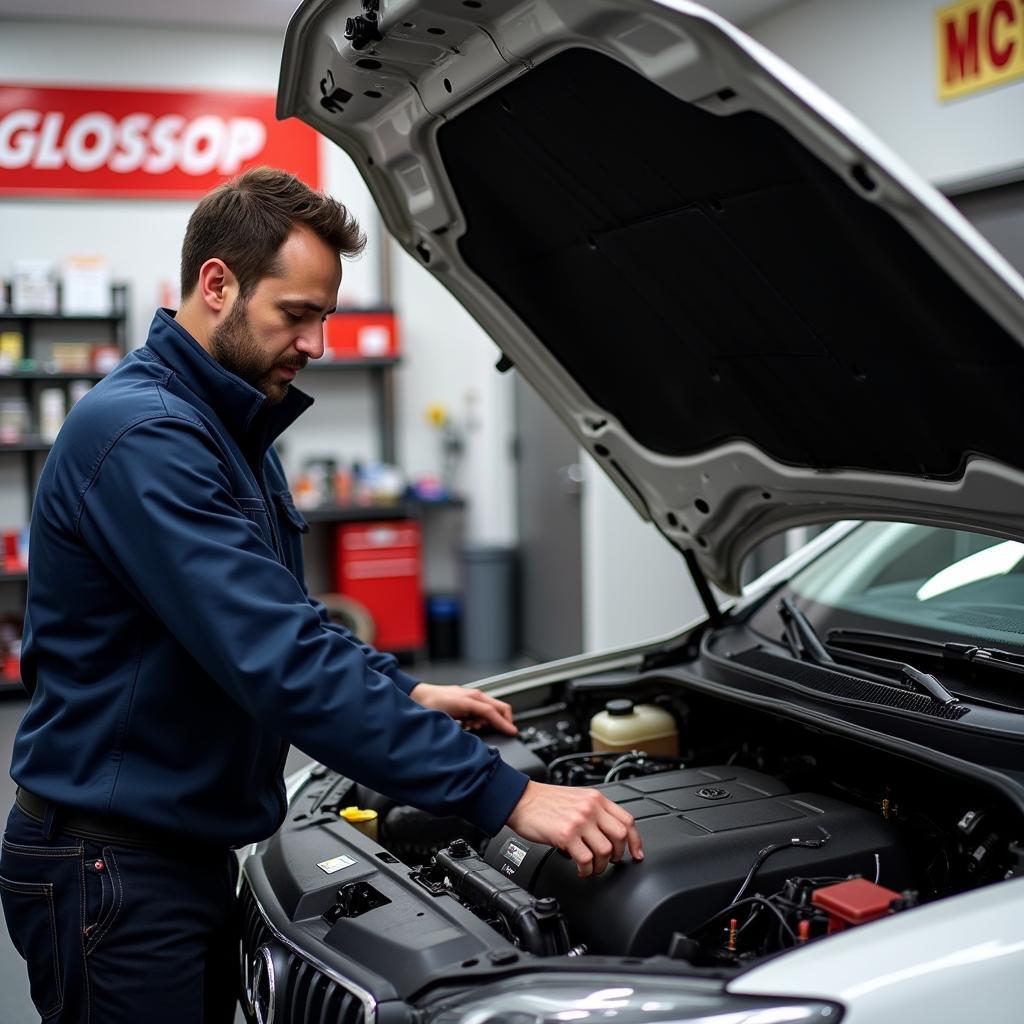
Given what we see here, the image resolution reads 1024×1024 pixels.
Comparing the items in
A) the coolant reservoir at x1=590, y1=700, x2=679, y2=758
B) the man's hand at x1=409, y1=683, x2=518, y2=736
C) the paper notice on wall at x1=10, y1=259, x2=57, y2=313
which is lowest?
the coolant reservoir at x1=590, y1=700, x2=679, y2=758

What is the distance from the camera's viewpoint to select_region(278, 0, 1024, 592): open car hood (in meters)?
1.32

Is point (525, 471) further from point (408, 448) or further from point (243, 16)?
point (243, 16)

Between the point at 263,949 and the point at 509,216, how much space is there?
1224mm

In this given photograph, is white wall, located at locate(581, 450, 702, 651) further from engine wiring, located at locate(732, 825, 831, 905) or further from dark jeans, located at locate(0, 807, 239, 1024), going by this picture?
dark jeans, located at locate(0, 807, 239, 1024)

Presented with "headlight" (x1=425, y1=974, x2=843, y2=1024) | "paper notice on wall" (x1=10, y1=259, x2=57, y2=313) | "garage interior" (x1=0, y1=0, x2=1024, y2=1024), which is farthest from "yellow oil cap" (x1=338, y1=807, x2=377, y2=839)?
"paper notice on wall" (x1=10, y1=259, x2=57, y2=313)

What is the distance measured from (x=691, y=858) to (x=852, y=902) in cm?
25

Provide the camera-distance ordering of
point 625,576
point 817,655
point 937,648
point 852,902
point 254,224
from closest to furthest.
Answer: point 852,902
point 254,224
point 937,648
point 817,655
point 625,576

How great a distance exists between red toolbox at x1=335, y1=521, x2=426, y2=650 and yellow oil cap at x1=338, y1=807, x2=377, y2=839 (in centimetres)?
439

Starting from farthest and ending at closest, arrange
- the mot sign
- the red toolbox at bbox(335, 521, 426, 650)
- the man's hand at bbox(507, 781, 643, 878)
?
1. the red toolbox at bbox(335, 521, 426, 650)
2. the mot sign
3. the man's hand at bbox(507, 781, 643, 878)

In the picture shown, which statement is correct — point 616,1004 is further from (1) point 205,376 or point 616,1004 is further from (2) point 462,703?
(1) point 205,376

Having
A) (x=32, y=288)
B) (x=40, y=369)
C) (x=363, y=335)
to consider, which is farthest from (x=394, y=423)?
(x=32, y=288)

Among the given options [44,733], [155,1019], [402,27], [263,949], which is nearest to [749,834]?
[263,949]

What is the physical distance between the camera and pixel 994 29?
13.7 ft

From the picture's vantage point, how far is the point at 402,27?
155cm
